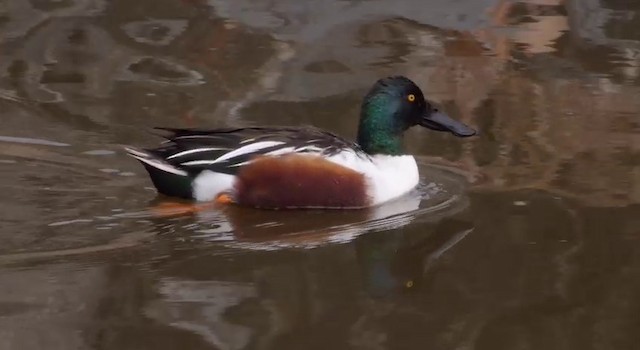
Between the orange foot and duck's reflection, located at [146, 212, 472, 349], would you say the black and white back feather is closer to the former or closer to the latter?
the orange foot

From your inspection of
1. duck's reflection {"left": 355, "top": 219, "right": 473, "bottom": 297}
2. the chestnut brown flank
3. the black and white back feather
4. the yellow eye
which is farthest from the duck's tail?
the yellow eye

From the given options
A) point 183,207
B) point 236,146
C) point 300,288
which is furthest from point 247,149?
point 300,288

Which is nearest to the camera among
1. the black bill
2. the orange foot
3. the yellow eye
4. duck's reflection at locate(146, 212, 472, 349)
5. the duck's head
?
duck's reflection at locate(146, 212, 472, 349)

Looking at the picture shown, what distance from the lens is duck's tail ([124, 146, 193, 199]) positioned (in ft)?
22.6

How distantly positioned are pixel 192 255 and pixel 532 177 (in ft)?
7.95

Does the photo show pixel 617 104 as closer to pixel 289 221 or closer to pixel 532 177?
pixel 532 177

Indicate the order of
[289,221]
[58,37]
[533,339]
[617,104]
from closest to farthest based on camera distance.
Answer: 1. [533,339]
2. [289,221]
3. [617,104]
4. [58,37]

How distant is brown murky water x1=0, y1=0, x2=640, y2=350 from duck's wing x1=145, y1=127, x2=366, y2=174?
0.32 m

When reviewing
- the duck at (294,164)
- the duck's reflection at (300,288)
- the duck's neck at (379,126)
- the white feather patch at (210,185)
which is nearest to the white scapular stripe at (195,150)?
the duck at (294,164)

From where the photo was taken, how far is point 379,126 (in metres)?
7.13

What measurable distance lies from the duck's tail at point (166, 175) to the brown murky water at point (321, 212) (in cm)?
22

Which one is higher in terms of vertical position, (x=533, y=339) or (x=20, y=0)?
(x=20, y=0)

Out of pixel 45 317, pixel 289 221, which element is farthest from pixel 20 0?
pixel 45 317

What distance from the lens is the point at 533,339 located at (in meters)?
5.07
